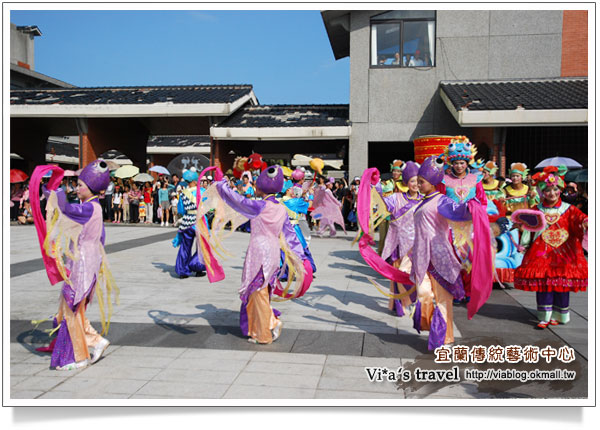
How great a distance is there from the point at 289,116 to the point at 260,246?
39.5 feet

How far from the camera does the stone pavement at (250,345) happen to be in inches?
142

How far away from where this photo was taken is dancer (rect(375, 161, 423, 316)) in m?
5.79

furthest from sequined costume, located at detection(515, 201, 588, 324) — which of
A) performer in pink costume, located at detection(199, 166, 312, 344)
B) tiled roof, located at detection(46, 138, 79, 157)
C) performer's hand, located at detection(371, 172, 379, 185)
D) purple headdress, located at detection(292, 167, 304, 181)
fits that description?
tiled roof, located at detection(46, 138, 79, 157)

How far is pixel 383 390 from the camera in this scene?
3.59 meters

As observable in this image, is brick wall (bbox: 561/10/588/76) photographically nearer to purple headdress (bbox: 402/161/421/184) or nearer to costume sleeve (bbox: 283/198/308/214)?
costume sleeve (bbox: 283/198/308/214)

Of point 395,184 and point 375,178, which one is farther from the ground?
point 375,178

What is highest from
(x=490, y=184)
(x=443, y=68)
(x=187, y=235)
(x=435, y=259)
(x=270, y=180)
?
(x=443, y=68)

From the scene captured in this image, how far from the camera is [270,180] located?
4.73 m

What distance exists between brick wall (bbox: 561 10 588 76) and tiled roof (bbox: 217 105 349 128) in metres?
6.29

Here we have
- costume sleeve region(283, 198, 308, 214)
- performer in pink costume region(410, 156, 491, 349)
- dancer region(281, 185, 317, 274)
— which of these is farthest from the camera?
costume sleeve region(283, 198, 308, 214)

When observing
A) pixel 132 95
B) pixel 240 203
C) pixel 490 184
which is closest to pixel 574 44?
pixel 490 184

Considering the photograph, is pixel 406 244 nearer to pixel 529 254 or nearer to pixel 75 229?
pixel 529 254

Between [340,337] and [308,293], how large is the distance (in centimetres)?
194

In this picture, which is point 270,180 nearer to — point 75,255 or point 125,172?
point 75,255
